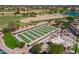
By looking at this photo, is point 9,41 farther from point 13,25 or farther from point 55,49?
point 55,49

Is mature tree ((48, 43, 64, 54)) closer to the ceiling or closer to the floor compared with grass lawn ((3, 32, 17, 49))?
closer to the floor

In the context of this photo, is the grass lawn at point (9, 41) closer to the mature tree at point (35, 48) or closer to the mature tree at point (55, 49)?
the mature tree at point (35, 48)

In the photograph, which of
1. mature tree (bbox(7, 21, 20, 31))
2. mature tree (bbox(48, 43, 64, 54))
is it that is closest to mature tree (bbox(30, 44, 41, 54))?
mature tree (bbox(48, 43, 64, 54))

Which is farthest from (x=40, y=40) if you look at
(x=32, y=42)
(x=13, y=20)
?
(x=13, y=20)

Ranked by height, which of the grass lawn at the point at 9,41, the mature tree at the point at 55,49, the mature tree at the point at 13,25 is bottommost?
the mature tree at the point at 55,49

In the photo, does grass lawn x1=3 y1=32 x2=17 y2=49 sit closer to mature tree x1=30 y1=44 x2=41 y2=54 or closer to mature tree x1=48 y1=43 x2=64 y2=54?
mature tree x1=30 y1=44 x2=41 y2=54

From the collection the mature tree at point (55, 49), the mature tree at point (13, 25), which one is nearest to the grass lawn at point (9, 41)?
the mature tree at point (13, 25)

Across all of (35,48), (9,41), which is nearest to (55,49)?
(35,48)

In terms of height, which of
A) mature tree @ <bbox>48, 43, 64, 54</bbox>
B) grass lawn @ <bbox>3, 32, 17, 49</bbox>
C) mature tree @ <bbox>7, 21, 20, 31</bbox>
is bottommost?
mature tree @ <bbox>48, 43, 64, 54</bbox>
